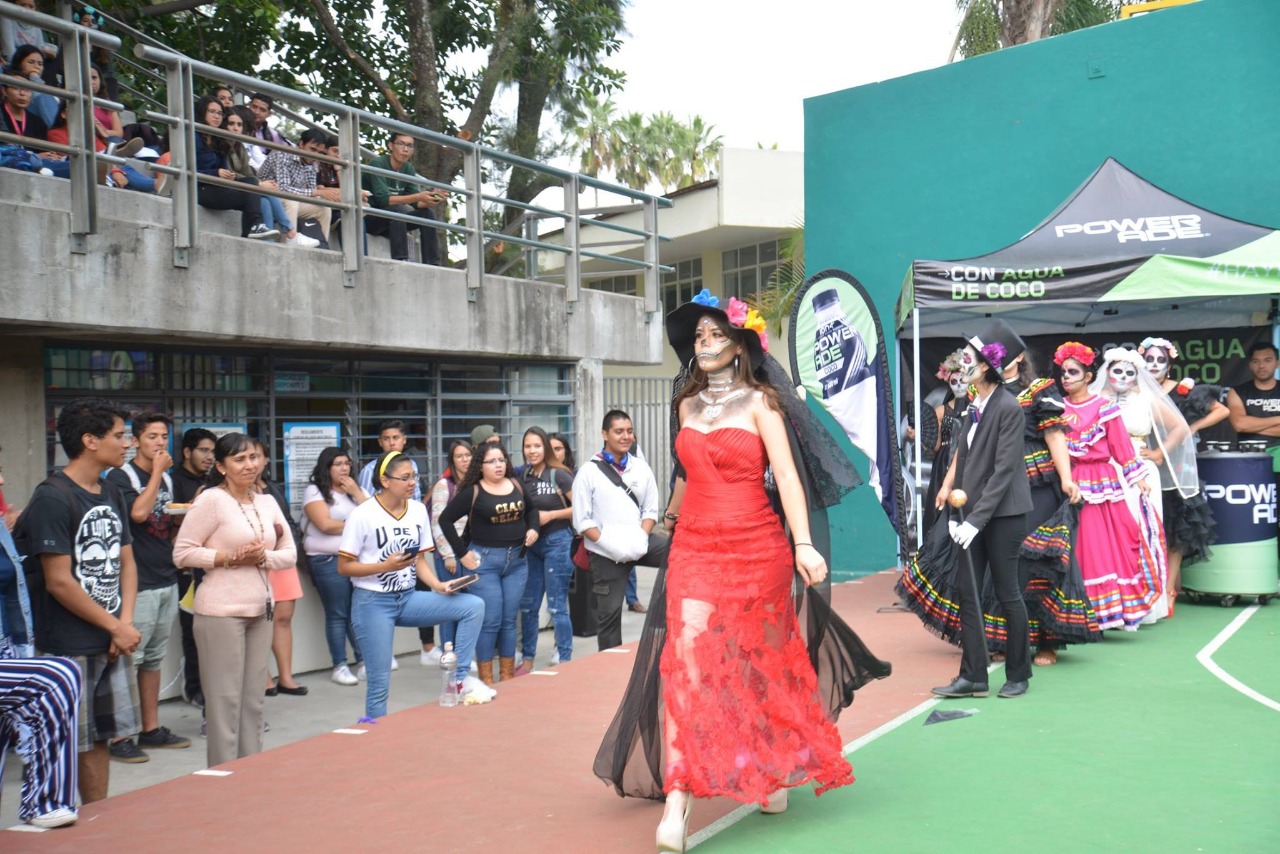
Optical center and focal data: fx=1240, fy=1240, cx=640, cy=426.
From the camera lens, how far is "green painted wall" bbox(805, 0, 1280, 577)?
39.3 feet

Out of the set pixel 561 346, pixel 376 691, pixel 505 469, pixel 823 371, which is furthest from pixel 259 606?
pixel 561 346

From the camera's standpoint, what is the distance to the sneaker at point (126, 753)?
7598mm

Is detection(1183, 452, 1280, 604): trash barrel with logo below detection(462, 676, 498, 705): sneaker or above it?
above

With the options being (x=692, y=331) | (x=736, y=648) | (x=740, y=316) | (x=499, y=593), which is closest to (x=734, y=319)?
(x=740, y=316)

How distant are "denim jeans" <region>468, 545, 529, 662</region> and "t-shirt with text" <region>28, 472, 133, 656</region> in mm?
3061

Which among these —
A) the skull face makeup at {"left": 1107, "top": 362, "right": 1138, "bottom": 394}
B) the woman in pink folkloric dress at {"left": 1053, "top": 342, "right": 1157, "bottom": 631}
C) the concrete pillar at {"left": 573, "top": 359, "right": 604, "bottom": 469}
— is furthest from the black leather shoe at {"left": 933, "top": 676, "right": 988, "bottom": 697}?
the concrete pillar at {"left": 573, "top": 359, "right": 604, "bottom": 469}

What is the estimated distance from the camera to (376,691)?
23.8 feet

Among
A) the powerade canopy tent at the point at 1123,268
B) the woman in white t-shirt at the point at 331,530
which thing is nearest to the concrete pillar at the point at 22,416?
the woman in white t-shirt at the point at 331,530

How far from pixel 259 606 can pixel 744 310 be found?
3.30m

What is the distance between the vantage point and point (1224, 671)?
7.44 metres

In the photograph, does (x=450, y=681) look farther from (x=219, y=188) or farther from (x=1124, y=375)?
(x=1124, y=375)

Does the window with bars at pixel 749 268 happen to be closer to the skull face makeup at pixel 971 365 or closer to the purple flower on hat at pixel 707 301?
the skull face makeup at pixel 971 365

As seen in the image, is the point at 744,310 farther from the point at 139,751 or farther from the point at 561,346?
the point at 561,346

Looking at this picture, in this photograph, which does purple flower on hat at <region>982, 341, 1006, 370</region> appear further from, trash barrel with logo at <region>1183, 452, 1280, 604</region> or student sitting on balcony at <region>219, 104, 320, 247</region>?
student sitting on balcony at <region>219, 104, 320, 247</region>
